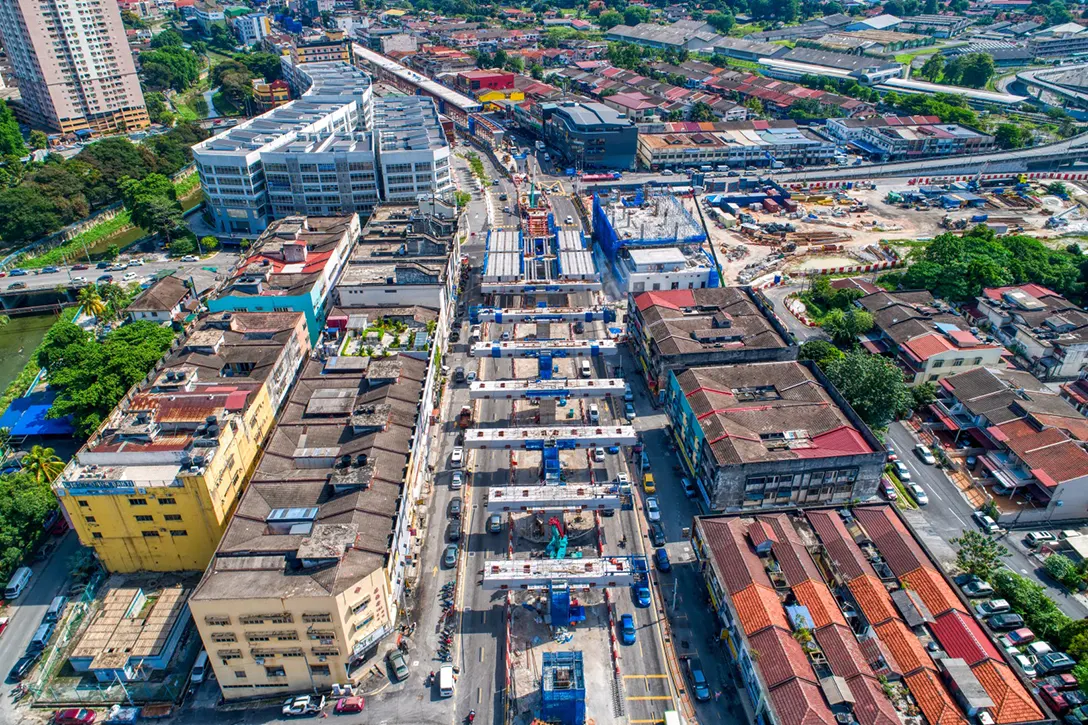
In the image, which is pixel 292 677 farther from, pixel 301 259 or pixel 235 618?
pixel 301 259

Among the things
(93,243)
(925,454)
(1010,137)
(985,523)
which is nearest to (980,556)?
(985,523)

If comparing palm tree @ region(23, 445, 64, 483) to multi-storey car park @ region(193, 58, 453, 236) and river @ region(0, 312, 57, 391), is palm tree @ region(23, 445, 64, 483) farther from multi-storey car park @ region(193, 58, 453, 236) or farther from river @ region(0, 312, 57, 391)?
multi-storey car park @ region(193, 58, 453, 236)

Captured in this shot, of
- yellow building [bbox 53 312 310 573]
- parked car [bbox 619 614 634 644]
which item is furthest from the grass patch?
parked car [bbox 619 614 634 644]

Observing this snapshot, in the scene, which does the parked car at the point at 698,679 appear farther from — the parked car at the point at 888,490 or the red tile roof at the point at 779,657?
the parked car at the point at 888,490

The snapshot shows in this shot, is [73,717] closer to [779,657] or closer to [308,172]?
[779,657]

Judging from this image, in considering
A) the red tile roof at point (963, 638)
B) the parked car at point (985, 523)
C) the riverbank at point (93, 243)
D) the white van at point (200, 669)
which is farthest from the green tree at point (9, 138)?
the parked car at point (985, 523)
